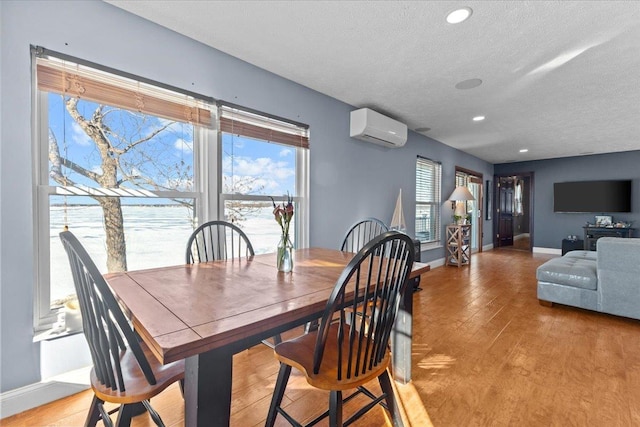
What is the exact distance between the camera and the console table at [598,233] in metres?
6.03

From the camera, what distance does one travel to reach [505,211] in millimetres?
8820

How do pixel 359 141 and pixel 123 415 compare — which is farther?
pixel 359 141

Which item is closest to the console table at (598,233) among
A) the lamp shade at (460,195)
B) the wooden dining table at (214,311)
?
the lamp shade at (460,195)

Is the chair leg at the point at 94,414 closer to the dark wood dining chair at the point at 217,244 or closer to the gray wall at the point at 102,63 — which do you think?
the gray wall at the point at 102,63

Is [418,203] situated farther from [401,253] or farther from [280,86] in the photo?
[401,253]

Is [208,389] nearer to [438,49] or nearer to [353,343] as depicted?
[353,343]

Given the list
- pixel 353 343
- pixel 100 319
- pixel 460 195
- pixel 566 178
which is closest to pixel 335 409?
pixel 353 343

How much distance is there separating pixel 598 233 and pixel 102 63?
854 centimetres

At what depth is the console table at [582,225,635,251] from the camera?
19.8 feet

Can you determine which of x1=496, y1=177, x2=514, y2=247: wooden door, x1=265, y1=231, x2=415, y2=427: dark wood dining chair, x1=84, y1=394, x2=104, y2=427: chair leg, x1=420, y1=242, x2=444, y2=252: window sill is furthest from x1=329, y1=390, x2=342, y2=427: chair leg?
x1=496, y1=177, x2=514, y2=247: wooden door

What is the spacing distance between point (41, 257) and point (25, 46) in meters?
1.16

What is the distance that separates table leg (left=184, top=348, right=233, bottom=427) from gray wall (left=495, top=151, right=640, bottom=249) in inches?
336

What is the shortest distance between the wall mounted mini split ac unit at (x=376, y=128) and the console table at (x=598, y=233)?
5311 mm

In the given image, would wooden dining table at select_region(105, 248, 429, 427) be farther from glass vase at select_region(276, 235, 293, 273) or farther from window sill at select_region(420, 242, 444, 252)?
window sill at select_region(420, 242, 444, 252)
